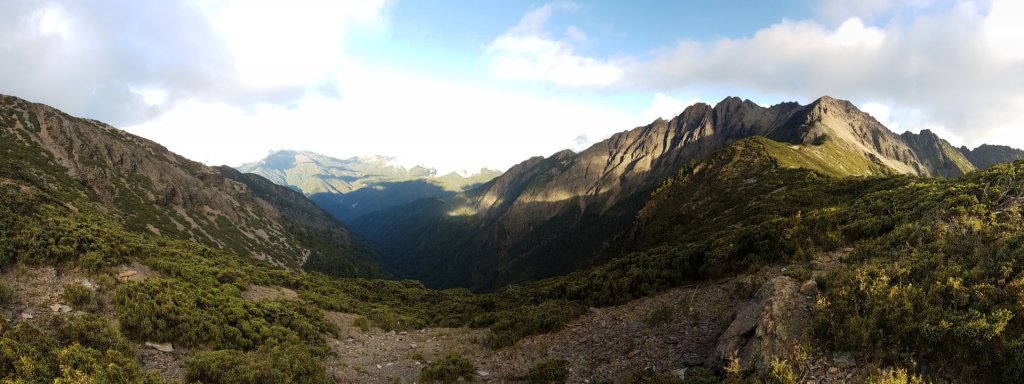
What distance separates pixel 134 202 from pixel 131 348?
10477 cm

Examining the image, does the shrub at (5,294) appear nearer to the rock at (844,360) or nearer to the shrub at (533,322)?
the shrub at (533,322)

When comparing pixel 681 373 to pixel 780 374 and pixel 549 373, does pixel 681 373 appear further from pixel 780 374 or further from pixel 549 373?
pixel 549 373

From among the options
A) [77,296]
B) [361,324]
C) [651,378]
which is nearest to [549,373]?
[651,378]

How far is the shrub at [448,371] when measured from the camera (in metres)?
20.8

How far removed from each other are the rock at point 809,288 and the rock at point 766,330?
18 cm

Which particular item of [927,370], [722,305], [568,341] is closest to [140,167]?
[568,341]

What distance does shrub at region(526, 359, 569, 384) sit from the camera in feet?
63.2

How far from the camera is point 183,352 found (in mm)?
20219

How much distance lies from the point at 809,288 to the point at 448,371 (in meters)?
16.5

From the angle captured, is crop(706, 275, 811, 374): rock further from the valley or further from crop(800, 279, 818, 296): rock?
crop(800, 279, 818, 296): rock

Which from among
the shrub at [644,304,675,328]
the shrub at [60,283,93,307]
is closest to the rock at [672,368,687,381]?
the shrub at [644,304,675,328]

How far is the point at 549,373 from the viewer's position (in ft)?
64.0

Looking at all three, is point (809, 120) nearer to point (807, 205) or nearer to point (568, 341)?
point (807, 205)

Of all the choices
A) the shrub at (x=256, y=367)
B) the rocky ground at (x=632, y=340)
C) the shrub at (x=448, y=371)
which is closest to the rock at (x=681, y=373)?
the rocky ground at (x=632, y=340)
